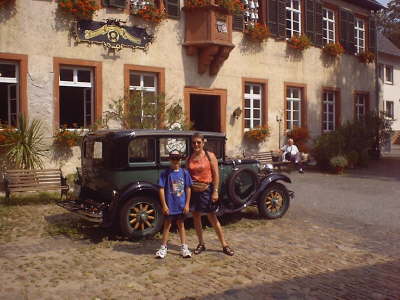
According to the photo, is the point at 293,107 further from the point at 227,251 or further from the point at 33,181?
the point at 227,251

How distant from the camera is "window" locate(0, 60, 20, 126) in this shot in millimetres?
11766

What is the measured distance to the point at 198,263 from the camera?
18.8 ft

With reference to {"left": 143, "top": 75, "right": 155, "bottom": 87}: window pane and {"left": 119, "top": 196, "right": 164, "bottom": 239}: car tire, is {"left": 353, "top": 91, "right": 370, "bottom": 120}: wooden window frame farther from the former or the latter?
{"left": 119, "top": 196, "right": 164, "bottom": 239}: car tire

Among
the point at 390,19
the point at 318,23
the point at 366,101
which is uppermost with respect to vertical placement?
the point at 390,19

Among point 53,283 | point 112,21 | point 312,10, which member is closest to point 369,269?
point 53,283

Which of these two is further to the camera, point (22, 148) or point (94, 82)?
point (94, 82)

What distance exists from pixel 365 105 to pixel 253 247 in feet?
57.1

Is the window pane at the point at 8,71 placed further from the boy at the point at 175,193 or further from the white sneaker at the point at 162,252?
the white sneaker at the point at 162,252

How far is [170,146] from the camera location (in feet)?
24.5

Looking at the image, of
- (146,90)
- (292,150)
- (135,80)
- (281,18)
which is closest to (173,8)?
(135,80)

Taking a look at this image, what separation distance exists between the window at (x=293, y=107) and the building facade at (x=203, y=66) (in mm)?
41

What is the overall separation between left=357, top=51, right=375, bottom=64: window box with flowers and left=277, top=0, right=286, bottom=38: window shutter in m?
5.19

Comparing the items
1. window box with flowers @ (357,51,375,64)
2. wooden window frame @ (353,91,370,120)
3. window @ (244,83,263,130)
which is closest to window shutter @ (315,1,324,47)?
window box with flowers @ (357,51,375,64)

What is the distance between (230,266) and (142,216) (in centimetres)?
176
